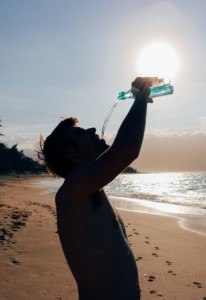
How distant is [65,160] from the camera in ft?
8.07

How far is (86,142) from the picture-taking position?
2.45 metres

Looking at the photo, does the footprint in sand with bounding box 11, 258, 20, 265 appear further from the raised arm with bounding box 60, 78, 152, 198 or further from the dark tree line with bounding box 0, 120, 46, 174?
the dark tree line with bounding box 0, 120, 46, 174

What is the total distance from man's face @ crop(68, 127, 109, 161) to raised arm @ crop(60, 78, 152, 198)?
0.28 metres

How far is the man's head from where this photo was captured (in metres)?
2.43

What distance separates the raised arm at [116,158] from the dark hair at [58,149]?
311 mm

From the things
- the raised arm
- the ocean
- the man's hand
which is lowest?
the ocean

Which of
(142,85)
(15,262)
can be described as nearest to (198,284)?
(15,262)

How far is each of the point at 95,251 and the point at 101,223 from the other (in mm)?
163

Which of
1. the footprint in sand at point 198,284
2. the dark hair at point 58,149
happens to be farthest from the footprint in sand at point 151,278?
the dark hair at point 58,149

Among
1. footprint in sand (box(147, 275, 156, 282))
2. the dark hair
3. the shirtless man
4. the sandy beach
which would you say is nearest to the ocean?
the sandy beach

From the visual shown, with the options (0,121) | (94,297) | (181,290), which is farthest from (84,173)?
(0,121)

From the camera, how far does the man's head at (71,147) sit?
243cm

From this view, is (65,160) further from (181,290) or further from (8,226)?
(8,226)

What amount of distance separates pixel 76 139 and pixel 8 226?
8.15 metres
